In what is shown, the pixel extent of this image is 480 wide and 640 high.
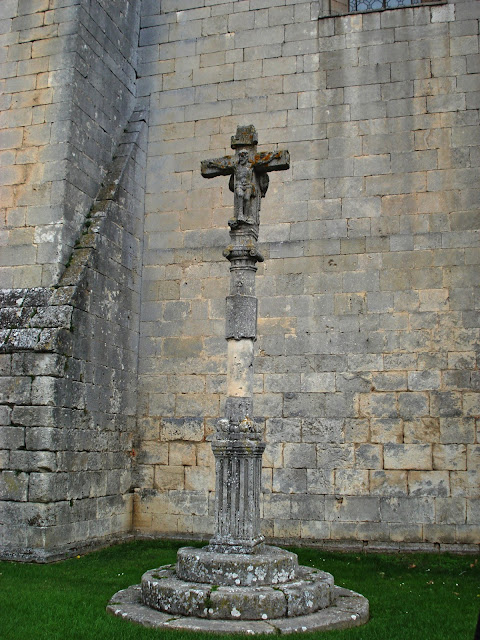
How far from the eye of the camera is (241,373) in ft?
18.4

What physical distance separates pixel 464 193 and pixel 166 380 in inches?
174

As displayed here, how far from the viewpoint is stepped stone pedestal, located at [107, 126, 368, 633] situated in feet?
15.5

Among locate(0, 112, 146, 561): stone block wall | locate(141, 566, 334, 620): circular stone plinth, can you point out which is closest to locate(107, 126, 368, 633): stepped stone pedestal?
locate(141, 566, 334, 620): circular stone plinth

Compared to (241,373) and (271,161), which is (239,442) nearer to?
(241,373)

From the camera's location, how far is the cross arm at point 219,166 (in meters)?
6.03

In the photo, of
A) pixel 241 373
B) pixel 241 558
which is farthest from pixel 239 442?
pixel 241 558

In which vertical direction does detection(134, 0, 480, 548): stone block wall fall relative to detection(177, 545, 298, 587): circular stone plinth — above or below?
above

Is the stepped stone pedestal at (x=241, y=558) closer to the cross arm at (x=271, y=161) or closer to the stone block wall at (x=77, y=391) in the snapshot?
the cross arm at (x=271, y=161)

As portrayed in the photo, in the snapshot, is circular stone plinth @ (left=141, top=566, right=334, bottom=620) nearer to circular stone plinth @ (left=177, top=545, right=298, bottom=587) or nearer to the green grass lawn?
circular stone plinth @ (left=177, top=545, right=298, bottom=587)

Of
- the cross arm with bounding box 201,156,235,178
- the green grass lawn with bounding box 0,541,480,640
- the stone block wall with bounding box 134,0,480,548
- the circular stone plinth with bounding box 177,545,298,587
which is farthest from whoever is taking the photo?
the stone block wall with bounding box 134,0,480,548

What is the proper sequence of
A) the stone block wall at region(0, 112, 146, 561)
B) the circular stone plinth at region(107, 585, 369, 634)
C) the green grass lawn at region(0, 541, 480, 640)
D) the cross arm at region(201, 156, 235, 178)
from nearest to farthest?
1. the circular stone plinth at region(107, 585, 369, 634)
2. the green grass lawn at region(0, 541, 480, 640)
3. the cross arm at region(201, 156, 235, 178)
4. the stone block wall at region(0, 112, 146, 561)

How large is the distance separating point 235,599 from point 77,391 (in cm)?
349

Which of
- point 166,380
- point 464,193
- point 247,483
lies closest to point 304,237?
point 464,193

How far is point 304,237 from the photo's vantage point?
8.59 meters
